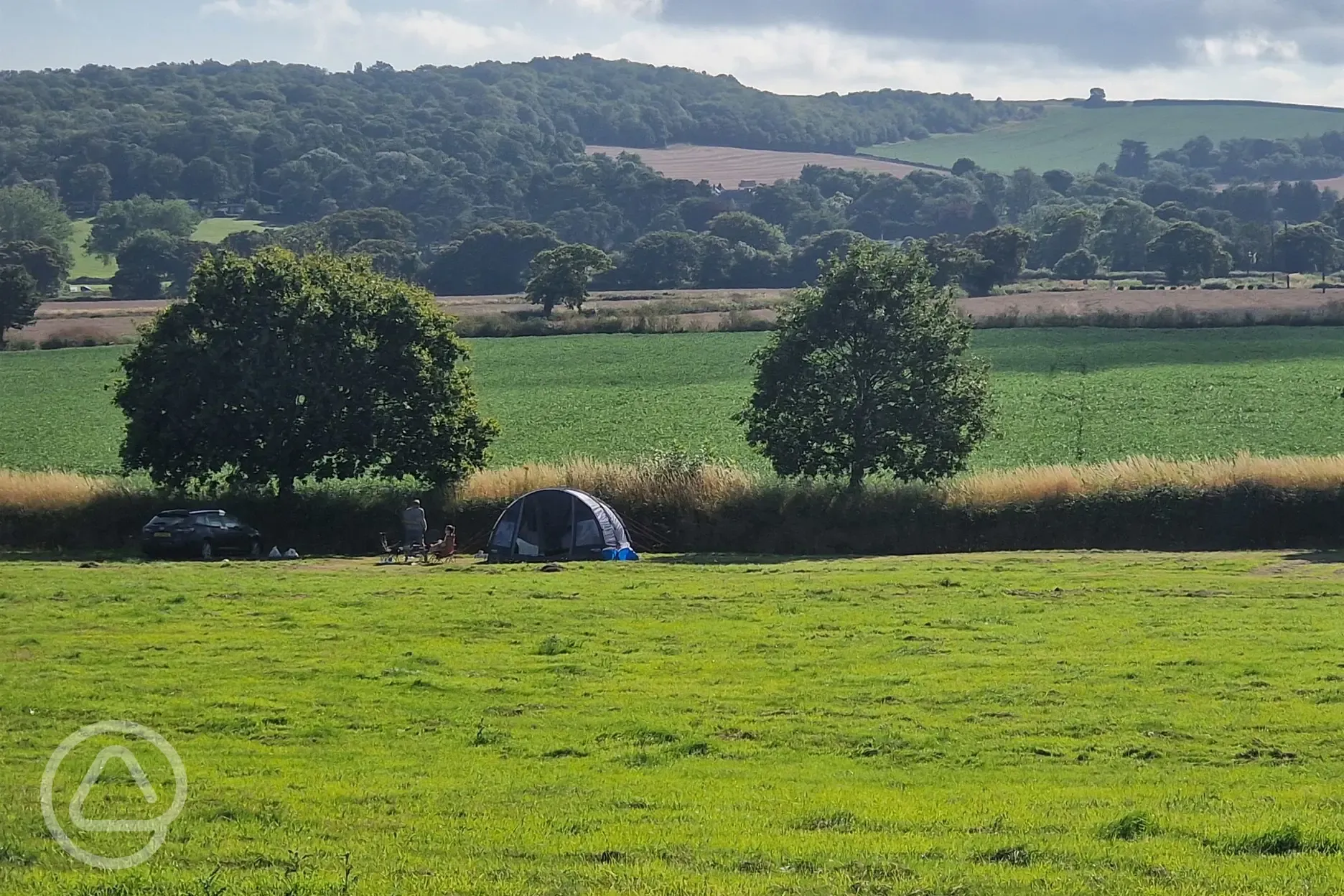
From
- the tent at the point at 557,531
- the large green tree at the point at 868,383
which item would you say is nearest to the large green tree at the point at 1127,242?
the large green tree at the point at 868,383

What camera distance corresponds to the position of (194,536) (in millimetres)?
38031

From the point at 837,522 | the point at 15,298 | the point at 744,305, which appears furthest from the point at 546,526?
the point at 744,305

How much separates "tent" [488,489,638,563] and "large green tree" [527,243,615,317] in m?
83.8

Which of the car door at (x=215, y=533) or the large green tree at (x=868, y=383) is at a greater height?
the large green tree at (x=868, y=383)

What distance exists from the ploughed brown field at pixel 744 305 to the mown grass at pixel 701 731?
77.2 m

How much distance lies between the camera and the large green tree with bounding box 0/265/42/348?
107m

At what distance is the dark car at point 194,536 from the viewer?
1495 inches

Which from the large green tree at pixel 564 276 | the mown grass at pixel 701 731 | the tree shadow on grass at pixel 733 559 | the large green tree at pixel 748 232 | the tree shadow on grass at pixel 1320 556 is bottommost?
the tree shadow on grass at pixel 733 559

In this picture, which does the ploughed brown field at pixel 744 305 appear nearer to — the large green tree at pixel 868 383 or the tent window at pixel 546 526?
the large green tree at pixel 868 383

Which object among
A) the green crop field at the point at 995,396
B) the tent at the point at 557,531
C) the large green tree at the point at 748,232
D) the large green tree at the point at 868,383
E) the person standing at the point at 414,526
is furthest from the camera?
the large green tree at the point at 748,232

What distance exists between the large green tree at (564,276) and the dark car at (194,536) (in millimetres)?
82078

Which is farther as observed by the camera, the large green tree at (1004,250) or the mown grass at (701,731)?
the large green tree at (1004,250)

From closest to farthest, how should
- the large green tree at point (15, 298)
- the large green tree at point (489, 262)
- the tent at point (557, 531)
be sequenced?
the tent at point (557, 531)
the large green tree at point (15, 298)
the large green tree at point (489, 262)

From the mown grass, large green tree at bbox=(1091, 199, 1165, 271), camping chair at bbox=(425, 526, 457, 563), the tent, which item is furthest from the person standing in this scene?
large green tree at bbox=(1091, 199, 1165, 271)
